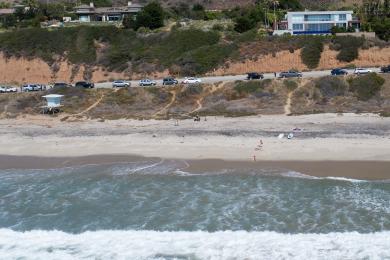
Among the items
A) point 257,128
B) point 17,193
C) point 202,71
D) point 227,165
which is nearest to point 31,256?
point 17,193

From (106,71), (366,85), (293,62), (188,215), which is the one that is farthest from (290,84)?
(188,215)

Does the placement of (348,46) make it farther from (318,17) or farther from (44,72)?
(44,72)

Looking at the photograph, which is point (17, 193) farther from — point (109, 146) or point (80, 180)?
point (109, 146)

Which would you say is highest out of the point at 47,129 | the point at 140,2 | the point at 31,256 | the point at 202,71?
the point at 140,2

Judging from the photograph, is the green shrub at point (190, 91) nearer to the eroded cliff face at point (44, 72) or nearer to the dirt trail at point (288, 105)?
the dirt trail at point (288, 105)

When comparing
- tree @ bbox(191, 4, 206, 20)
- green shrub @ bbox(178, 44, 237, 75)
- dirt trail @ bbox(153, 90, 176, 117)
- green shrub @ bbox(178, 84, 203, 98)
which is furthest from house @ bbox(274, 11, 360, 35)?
dirt trail @ bbox(153, 90, 176, 117)

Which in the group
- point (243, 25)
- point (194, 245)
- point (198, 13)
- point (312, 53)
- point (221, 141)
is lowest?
point (194, 245)
